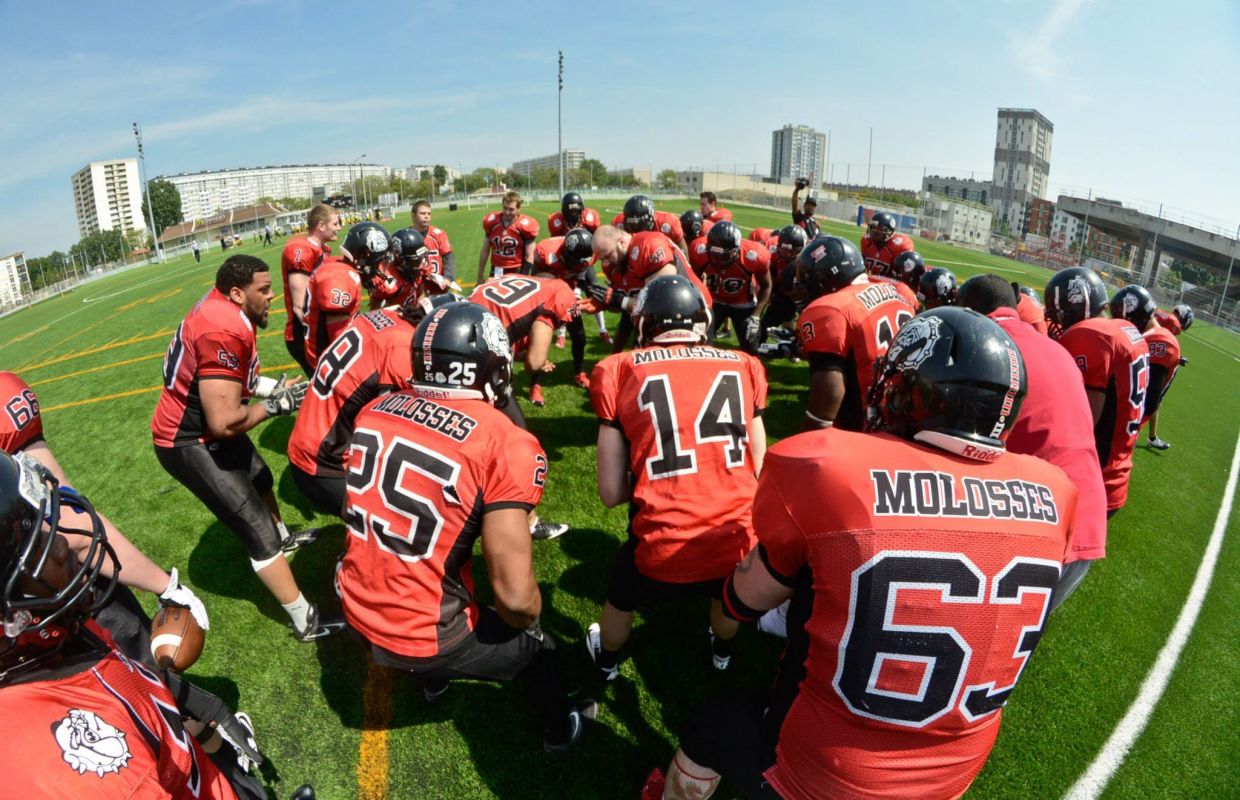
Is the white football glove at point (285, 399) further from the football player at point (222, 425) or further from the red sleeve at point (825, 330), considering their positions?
the red sleeve at point (825, 330)

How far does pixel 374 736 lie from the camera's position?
3738 millimetres

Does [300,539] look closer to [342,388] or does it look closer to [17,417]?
[342,388]

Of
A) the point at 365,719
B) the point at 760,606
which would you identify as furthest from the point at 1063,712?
the point at 365,719

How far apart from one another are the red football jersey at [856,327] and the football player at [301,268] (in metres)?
5.68

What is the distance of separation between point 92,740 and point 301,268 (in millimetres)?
6904

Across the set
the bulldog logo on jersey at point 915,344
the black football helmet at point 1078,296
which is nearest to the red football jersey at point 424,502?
the bulldog logo on jersey at point 915,344

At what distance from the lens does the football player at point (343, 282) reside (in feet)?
19.9

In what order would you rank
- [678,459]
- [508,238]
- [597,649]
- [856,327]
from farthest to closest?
[508,238] < [856,327] < [597,649] < [678,459]

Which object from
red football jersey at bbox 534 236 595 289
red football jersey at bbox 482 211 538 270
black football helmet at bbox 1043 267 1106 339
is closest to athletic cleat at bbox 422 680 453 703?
black football helmet at bbox 1043 267 1106 339

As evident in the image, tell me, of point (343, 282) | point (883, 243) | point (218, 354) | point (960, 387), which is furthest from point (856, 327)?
point (883, 243)

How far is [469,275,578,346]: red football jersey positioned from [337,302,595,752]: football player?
10.2ft

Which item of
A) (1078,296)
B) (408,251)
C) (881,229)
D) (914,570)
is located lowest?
(914,570)

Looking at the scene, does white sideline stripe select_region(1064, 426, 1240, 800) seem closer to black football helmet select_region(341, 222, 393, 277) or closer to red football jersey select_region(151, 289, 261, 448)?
red football jersey select_region(151, 289, 261, 448)

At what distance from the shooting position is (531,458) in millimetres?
2893
